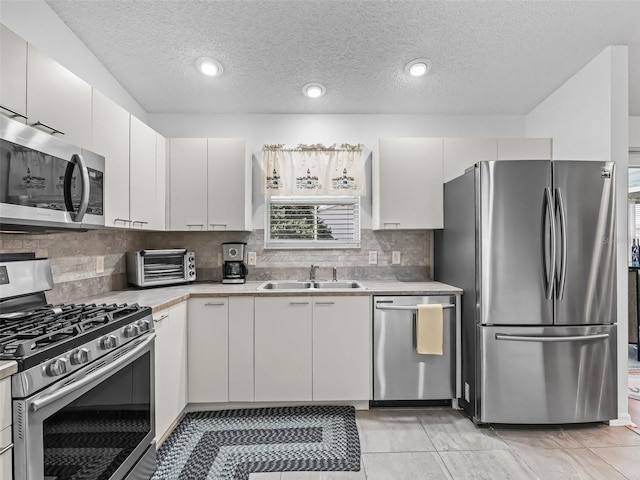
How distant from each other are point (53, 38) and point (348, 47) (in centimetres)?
177

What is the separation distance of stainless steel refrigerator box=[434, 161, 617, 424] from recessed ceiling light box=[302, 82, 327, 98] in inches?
55.8

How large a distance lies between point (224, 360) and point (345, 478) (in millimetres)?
1180

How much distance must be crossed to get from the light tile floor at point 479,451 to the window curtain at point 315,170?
1884 mm

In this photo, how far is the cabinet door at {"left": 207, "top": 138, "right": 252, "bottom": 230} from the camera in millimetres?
3176

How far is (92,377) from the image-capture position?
149 cm

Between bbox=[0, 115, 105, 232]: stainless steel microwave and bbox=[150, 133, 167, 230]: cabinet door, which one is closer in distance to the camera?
bbox=[0, 115, 105, 232]: stainless steel microwave

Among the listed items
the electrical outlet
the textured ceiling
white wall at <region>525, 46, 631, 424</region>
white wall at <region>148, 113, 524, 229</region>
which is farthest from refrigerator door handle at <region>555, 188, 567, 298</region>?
the electrical outlet

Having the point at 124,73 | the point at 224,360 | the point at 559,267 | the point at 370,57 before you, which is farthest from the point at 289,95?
the point at 559,267

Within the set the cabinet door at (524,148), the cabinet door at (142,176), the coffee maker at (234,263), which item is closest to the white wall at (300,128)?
the coffee maker at (234,263)

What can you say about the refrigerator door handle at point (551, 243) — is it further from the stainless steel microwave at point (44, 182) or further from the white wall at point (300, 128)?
the stainless steel microwave at point (44, 182)

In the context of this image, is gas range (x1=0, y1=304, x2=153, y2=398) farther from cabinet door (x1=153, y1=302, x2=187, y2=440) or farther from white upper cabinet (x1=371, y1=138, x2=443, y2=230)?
white upper cabinet (x1=371, y1=138, x2=443, y2=230)

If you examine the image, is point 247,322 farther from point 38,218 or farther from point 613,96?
point 613,96

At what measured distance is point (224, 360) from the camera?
278 cm

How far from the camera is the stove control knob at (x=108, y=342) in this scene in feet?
5.20
